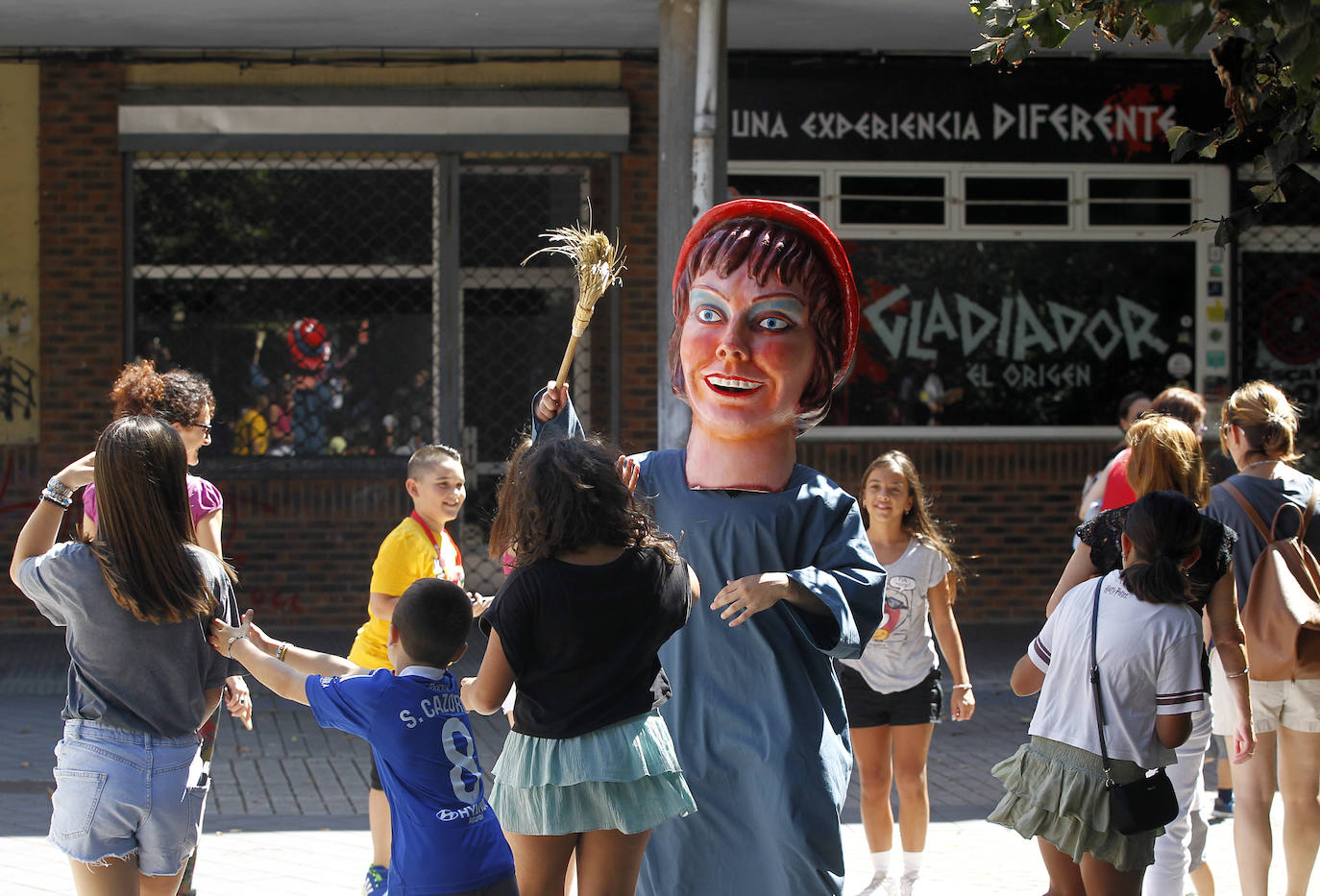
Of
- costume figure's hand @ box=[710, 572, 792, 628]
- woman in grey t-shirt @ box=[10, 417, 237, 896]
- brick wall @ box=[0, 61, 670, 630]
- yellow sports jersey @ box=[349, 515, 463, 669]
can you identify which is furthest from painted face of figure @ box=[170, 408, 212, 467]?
brick wall @ box=[0, 61, 670, 630]

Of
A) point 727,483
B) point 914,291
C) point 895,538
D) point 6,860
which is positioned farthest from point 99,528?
point 914,291

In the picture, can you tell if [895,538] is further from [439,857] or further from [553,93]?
[553,93]

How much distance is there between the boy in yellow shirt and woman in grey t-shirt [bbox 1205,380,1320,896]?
2.58m

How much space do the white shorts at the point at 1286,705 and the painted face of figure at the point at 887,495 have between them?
1333 mm

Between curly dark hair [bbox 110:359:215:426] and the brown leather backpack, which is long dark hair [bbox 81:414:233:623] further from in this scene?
the brown leather backpack

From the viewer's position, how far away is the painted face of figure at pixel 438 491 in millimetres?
4891

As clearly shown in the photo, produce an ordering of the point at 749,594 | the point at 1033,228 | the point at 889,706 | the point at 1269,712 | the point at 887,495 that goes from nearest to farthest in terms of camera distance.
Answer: the point at 749,594, the point at 1269,712, the point at 889,706, the point at 887,495, the point at 1033,228

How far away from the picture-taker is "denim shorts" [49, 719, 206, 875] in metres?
3.37

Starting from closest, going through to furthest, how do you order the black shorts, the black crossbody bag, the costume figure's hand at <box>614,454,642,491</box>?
the costume figure's hand at <box>614,454,642,491</box>, the black crossbody bag, the black shorts

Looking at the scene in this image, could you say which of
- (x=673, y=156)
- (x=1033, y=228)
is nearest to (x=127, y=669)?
(x=673, y=156)

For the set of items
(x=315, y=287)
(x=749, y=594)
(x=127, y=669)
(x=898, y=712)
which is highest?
(x=315, y=287)

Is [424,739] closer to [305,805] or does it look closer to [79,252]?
[305,805]

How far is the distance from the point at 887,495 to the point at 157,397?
2.56m

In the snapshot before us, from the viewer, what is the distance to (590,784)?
316 centimetres
